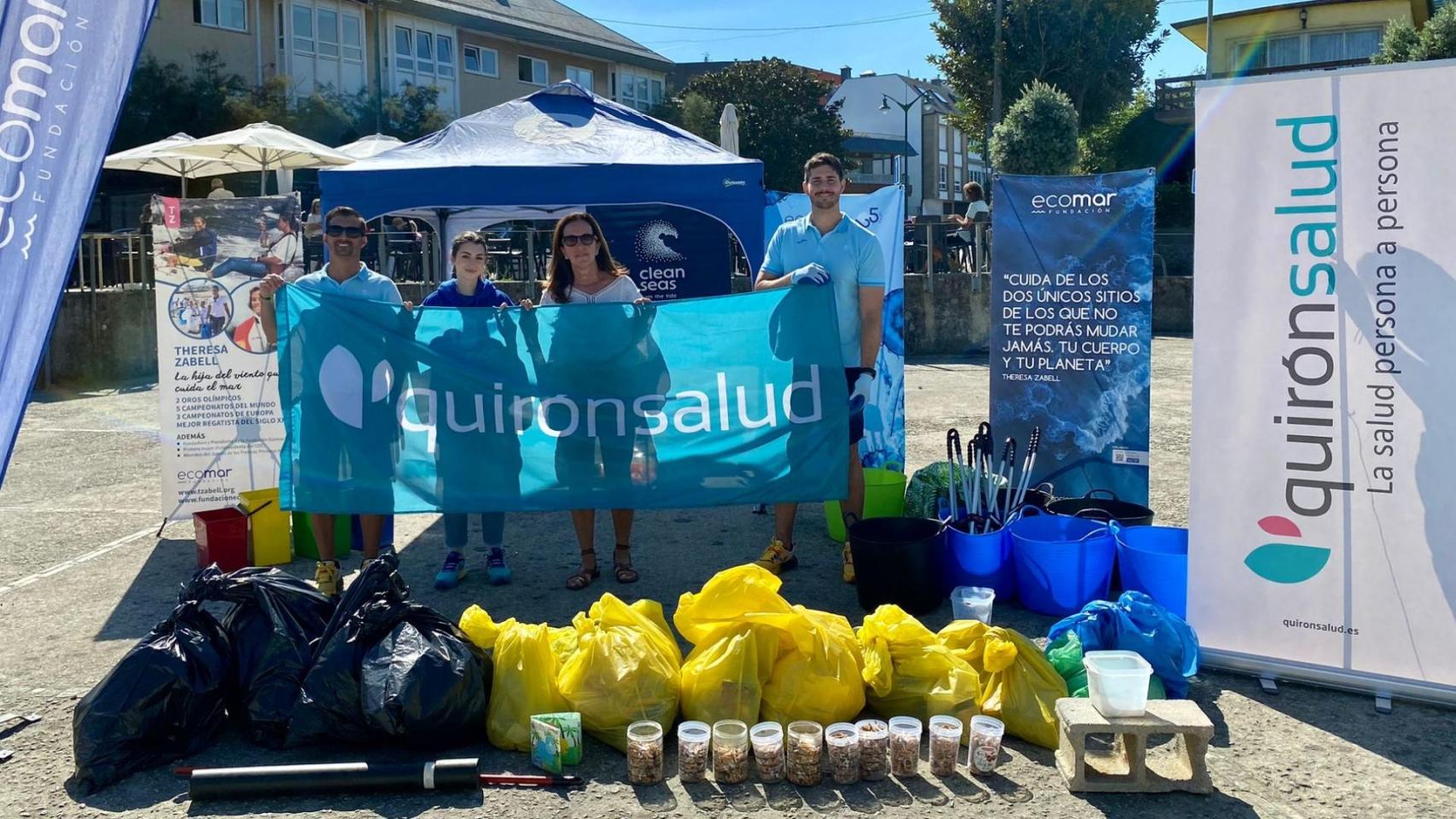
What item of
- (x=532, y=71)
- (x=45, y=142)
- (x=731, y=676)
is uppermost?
(x=532, y=71)

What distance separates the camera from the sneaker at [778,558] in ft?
19.5

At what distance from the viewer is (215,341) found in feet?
22.9

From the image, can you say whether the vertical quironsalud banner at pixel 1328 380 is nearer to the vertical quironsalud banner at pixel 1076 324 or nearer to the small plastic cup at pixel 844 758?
the small plastic cup at pixel 844 758

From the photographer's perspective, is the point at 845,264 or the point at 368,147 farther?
the point at 368,147

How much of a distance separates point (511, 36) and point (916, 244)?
2384 centimetres

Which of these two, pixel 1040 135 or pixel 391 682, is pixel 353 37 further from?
pixel 391 682

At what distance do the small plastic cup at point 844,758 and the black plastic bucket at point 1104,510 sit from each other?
238 cm

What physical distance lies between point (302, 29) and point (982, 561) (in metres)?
31.2

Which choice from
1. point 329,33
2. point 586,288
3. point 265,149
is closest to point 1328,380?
point 586,288

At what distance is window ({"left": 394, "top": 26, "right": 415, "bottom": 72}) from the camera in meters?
34.5

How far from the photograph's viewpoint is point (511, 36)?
37.5 m

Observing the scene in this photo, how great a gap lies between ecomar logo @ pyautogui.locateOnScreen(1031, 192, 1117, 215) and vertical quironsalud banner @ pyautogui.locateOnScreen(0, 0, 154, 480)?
4.69 m

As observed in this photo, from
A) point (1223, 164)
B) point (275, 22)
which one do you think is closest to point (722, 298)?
point (1223, 164)

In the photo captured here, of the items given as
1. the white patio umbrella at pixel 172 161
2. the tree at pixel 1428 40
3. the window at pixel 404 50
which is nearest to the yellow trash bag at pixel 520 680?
the white patio umbrella at pixel 172 161
